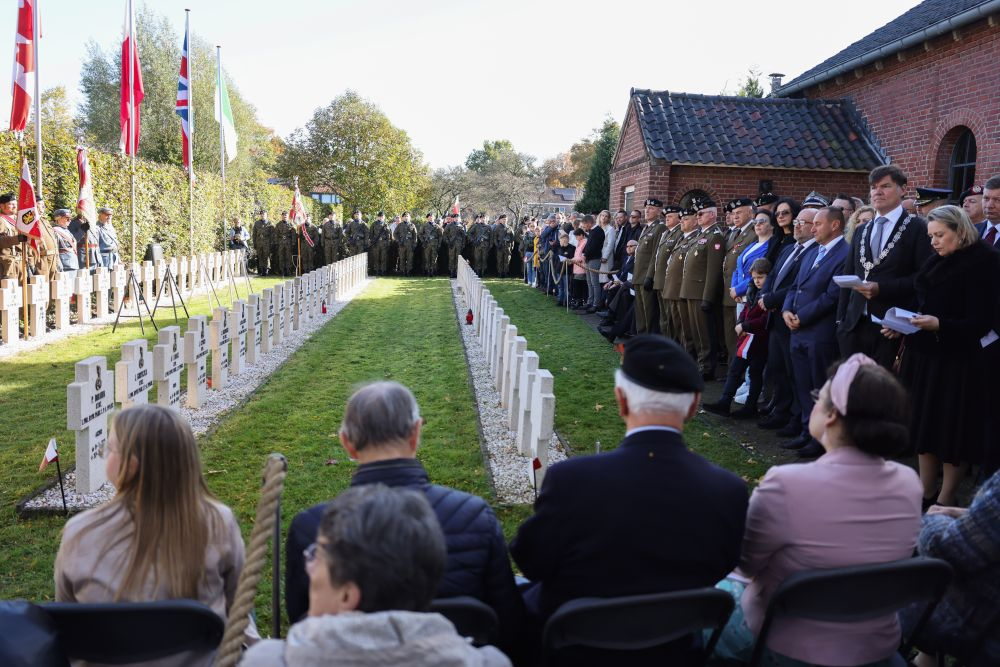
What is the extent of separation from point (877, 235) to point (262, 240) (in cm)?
2383

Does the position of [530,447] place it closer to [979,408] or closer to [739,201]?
[979,408]

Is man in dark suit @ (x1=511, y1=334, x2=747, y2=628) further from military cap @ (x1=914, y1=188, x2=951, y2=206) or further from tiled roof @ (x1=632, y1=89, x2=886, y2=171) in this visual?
tiled roof @ (x1=632, y1=89, x2=886, y2=171)

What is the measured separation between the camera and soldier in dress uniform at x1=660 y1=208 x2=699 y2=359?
10.5 metres

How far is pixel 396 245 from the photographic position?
28.9 meters

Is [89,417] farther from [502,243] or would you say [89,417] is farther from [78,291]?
[502,243]

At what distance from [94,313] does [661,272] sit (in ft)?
33.4

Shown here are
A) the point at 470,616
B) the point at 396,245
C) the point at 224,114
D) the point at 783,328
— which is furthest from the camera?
the point at 396,245

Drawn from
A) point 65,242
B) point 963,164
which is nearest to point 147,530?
point 65,242

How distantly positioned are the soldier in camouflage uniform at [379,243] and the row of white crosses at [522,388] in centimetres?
1796

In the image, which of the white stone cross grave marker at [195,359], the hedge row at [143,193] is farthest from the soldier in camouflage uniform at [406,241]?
the white stone cross grave marker at [195,359]

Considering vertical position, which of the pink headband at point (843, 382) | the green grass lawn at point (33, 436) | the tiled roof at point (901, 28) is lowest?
the green grass lawn at point (33, 436)

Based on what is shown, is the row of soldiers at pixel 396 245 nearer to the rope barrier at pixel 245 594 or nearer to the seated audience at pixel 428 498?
the seated audience at pixel 428 498

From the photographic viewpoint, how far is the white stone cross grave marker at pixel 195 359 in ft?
25.6

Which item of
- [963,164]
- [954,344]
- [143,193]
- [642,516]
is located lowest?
[642,516]
